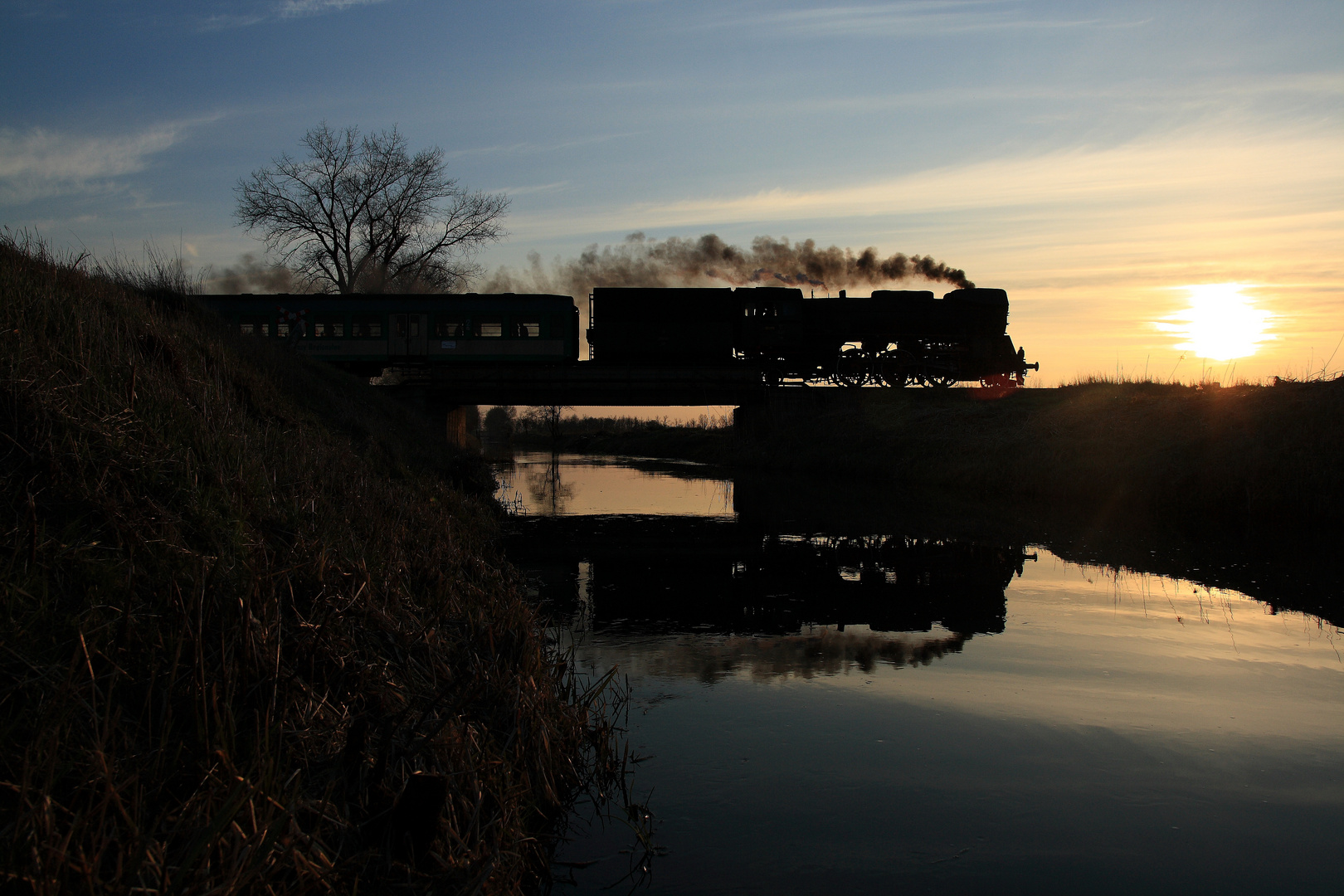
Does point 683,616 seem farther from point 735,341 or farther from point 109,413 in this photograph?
point 735,341

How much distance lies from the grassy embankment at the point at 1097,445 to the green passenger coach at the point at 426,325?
8638mm

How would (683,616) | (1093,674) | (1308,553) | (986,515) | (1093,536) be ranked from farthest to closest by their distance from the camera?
(986,515) < (1093,536) < (1308,553) < (683,616) < (1093,674)

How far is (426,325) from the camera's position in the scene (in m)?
26.0

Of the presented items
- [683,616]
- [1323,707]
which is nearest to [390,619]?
[683,616]

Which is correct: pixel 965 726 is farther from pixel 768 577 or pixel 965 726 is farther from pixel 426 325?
pixel 426 325

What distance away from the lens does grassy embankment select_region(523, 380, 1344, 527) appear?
14.3 meters

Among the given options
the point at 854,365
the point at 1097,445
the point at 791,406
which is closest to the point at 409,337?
the point at 791,406

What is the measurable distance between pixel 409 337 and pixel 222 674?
24.2 m

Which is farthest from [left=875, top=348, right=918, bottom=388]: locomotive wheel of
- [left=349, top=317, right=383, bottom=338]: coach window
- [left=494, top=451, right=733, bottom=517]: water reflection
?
[left=349, top=317, right=383, bottom=338]: coach window

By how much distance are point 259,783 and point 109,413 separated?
10.7 feet

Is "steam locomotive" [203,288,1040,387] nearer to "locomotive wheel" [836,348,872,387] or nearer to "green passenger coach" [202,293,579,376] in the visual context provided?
"green passenger coach" [202,293,579,376]

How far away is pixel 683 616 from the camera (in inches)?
323

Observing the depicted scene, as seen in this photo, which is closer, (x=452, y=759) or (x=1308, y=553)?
(x=452, y=759)

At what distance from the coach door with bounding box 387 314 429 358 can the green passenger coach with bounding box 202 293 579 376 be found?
1.1 inches
